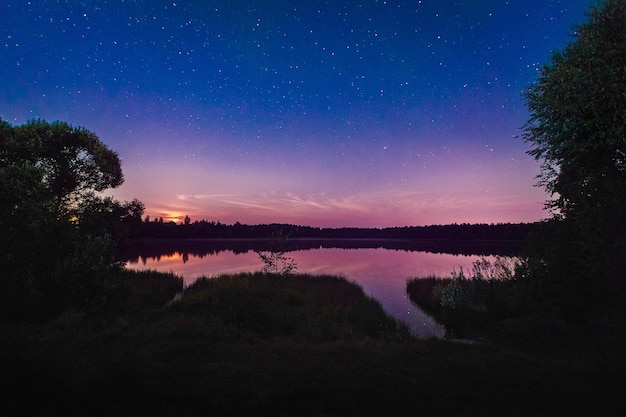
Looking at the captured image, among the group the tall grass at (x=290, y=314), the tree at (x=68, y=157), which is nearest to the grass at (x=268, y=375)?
the tall grass at (x=290, y=314)

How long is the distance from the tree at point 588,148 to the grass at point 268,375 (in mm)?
4626

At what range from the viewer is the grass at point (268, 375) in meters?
7.36

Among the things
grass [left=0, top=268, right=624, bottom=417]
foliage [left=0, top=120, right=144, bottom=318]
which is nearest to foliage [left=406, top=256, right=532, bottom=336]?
grass [left=0, top=268, right=624, bottom=417]

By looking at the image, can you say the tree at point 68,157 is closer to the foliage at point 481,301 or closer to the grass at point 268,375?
the grass at point 268,375

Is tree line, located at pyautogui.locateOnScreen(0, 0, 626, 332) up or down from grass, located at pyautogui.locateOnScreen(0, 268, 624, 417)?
up

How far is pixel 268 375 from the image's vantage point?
29.8 feet

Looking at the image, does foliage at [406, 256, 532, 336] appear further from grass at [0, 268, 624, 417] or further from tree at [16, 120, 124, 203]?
tree at [16, 120, 124, 203]

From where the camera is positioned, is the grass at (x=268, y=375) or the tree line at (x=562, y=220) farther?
the tree line at (x=562, y=220)

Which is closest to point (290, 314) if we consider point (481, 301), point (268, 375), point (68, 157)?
point (268, 375)

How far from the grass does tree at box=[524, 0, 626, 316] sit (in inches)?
182

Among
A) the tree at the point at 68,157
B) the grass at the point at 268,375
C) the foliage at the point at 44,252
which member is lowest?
the grass at the point at 268,375

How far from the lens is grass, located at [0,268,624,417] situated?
290 inches

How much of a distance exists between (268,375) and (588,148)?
56.8ft

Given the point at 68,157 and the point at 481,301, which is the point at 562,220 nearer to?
the point at 481,301
